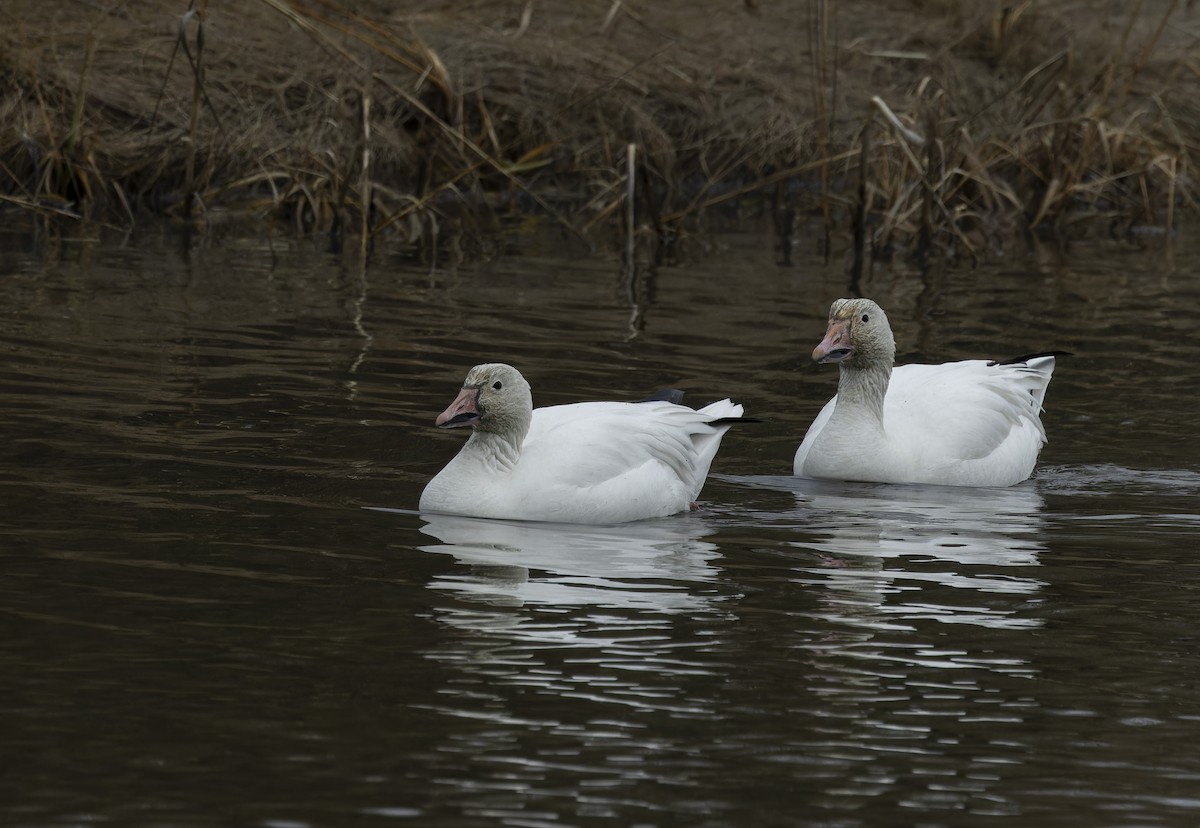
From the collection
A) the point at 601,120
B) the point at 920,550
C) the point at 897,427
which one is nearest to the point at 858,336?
the point at 897,427

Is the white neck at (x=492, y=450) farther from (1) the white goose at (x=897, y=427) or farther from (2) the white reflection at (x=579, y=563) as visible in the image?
(1) the white goose at (x=897, y=427)

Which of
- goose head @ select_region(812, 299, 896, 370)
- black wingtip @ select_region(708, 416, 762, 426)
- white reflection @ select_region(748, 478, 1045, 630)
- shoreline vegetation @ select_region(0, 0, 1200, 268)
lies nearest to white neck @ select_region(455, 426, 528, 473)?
black wingtip @ select_region(708, 416, 762, 426)

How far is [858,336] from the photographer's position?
955cm

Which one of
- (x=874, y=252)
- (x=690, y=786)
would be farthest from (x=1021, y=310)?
(x=690, y=786)

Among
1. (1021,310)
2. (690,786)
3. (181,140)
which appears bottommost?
(690,786)

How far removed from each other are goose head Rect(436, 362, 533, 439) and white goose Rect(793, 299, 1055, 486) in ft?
5.61

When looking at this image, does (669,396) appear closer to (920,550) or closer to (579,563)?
(920,550)

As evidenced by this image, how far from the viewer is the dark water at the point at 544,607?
15.9ft

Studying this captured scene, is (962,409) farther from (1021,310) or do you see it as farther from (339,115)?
(339,115)

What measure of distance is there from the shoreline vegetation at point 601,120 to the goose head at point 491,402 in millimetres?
6879

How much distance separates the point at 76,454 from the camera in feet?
28.5

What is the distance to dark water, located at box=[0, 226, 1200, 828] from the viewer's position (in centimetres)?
486

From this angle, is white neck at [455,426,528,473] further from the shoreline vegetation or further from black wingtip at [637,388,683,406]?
the shoreline vegetation

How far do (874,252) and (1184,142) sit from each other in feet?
16.1
